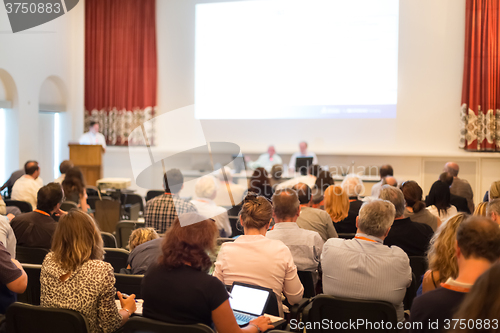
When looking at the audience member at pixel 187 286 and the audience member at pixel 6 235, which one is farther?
the audience member at pixel 6 235

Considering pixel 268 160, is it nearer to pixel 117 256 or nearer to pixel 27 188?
pixel 27 188

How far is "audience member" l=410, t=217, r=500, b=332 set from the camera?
1539 mm

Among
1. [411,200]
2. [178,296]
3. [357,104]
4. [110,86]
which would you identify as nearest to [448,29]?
[357,104]

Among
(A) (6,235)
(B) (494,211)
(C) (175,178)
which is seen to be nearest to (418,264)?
(B) (494,211)

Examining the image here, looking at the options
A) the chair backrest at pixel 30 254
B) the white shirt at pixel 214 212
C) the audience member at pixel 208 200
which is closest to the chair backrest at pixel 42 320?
the chair backrest at pixel 30 254

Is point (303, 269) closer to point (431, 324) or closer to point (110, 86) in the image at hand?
point (431, 324)

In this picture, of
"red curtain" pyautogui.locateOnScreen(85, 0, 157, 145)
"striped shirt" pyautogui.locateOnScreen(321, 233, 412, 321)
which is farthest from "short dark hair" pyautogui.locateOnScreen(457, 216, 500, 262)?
"red curtain" pyautogui.locateOnScreen(85, 0, 157, 145)

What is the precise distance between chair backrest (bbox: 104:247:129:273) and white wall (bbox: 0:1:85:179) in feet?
19.2

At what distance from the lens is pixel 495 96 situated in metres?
7.93

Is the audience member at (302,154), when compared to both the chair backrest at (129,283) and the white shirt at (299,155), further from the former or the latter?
the chair backrest at (129,283)

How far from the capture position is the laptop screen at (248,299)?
2156 mm

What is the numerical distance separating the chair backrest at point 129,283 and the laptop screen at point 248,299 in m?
0.56

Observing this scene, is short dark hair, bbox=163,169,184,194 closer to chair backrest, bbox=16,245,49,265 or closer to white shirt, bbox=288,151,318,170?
chair backrest, bbox=16,245,49,265

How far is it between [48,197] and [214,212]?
1267 mm
